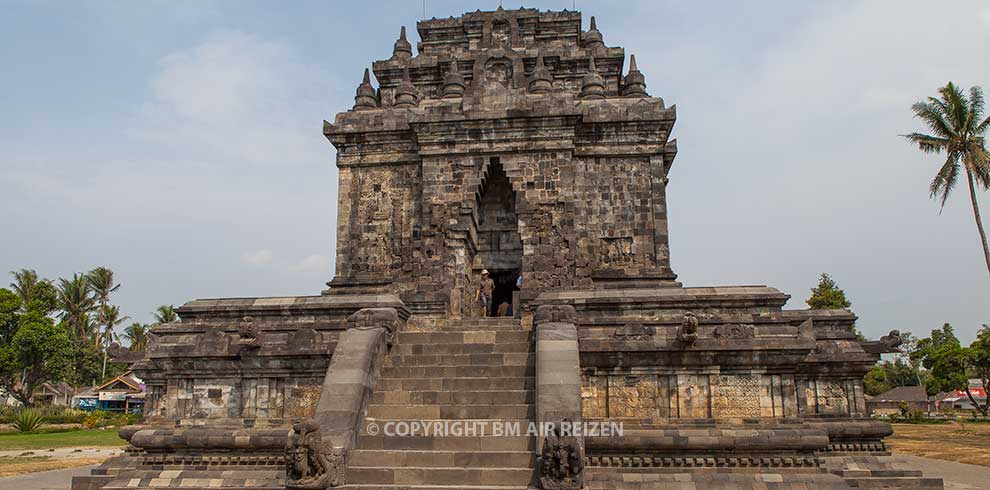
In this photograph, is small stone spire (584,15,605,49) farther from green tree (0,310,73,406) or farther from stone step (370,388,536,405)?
green tree (0,310,73,406)

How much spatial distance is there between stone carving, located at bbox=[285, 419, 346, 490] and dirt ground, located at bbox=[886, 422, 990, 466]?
1425cm

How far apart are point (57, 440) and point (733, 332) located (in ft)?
88.6

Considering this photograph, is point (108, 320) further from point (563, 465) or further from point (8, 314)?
point (563, 465)

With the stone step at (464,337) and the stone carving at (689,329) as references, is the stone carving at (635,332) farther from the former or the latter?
the stone step at (464,337)

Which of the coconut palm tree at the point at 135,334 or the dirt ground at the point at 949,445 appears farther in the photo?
the coconut palm tree at the point at 135,334

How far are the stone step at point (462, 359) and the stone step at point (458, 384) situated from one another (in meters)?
0.46

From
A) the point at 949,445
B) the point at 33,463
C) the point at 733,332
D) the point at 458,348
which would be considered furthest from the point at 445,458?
the point at 949,445

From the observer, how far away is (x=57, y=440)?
27.3m

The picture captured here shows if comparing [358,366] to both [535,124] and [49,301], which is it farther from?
[49,301]

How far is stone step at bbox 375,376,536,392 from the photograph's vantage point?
35.8 feet

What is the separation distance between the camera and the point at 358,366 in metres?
10.6

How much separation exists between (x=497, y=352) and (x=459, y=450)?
2499mm

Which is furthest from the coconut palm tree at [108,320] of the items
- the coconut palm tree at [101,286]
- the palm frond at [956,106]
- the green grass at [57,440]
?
the palm frond at [956,106]

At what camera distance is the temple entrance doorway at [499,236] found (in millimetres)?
19141
